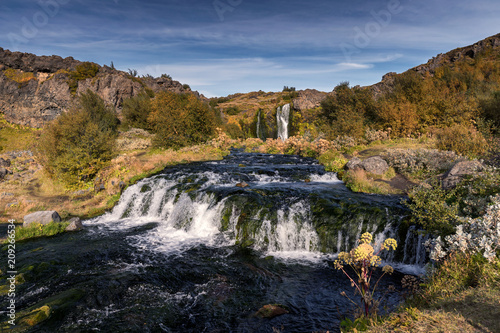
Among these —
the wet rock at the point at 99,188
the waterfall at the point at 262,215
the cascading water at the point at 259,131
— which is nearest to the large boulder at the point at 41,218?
the waterfall at the point at 262,215

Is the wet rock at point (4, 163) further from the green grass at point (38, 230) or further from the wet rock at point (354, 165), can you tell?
the wet rock at point (354, 165)

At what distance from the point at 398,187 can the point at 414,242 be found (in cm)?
564

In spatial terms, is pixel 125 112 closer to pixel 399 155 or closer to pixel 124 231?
pixel 124 231

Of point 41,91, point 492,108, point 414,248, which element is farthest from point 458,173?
point 41,91

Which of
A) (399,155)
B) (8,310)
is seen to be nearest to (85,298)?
(8,310)

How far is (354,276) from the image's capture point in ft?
26.8

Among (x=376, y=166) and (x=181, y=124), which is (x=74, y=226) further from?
(x=376, y=166)

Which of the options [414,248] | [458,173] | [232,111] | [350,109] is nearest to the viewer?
[414,248]

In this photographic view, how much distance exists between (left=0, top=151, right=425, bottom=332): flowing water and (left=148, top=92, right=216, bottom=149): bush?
1269 centimetres

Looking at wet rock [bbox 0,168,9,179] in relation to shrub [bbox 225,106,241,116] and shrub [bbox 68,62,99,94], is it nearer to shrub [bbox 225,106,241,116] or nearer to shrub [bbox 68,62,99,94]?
shrub [bbox 68,62,99,94]

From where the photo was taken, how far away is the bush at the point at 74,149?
20.0 metres

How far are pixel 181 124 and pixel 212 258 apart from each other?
21.4 meters

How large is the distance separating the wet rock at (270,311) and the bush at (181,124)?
2382cm

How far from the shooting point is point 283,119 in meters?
46.8
